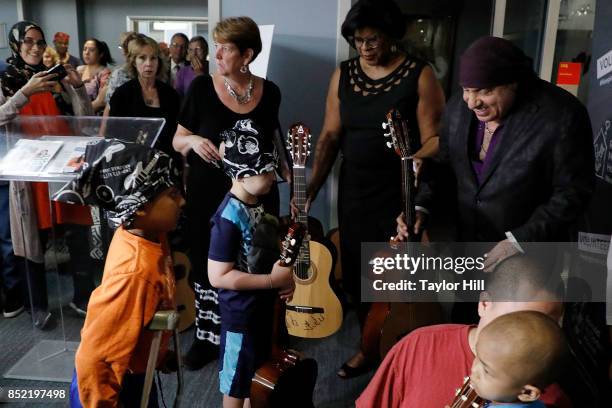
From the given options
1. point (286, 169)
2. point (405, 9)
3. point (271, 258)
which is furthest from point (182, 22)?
point (271, 258)

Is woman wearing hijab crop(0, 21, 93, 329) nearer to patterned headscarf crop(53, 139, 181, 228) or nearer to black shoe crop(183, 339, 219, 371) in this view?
black shoe crop(183, 339, 219, 371)

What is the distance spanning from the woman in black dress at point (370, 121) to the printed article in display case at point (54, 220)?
0.74 m

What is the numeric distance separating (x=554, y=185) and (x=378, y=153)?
0.75 metres

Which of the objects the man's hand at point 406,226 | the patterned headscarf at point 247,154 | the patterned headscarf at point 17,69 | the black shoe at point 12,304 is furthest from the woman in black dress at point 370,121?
the black shoe at point 12,304

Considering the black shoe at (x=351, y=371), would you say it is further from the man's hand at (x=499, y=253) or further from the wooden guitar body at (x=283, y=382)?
the man's hand at (x=499, y=253)

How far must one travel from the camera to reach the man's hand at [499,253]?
1.44 metres

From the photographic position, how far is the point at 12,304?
2.69m

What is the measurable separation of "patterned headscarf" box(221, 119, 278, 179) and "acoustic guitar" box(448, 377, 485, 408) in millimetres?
752

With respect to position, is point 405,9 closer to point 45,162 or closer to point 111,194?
point 45,162

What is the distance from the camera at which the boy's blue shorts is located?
1510mm

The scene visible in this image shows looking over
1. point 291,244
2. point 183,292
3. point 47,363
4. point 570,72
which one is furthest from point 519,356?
point 570,72

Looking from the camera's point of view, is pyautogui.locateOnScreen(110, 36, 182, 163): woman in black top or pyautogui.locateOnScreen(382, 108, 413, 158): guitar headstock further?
pyautogui.locateOnScreen(110, 36, 182, 163): woman in black top

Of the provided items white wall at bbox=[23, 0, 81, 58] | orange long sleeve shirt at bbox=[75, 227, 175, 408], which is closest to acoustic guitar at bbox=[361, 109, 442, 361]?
orange long sleeve shirt at bbox=[75, 227, 175, 408]

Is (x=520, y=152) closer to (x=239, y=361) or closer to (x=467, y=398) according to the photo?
(x=467, y=398)
